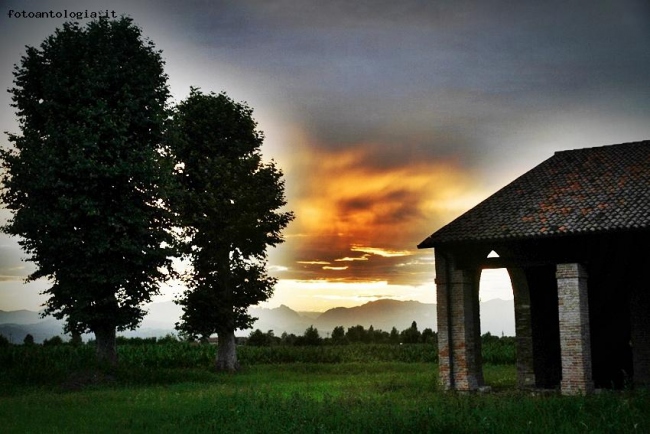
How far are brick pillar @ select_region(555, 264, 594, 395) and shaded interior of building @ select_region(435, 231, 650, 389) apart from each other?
80 mm

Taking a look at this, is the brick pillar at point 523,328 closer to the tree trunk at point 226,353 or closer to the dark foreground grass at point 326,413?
the dark foreground grass at point 326,413

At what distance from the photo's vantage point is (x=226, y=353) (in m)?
36.8

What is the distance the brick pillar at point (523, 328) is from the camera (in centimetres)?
2512

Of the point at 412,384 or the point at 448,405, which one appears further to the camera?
the point at 412,384

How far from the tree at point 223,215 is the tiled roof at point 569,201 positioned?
13548mm

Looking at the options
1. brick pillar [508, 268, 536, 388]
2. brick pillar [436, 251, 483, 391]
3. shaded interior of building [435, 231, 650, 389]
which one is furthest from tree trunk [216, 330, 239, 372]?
brick pillar [508, 268, 536, 388]

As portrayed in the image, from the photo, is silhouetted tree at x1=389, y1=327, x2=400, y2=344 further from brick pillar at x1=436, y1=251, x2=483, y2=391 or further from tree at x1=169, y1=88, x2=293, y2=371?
brick pillar at x1=436, y1=251, x2=483, y2=391

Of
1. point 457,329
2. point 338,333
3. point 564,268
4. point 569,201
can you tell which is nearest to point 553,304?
point 569,201

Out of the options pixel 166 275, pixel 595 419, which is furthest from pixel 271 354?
pixel 595 419

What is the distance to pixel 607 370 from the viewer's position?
25250 mm

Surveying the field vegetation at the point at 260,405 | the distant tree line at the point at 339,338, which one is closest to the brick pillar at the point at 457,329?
the field vegetation at the point at 260,405

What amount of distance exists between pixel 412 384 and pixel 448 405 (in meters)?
8.85

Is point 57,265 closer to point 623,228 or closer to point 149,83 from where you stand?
point 149,83

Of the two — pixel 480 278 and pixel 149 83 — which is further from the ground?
pixel 149 83
